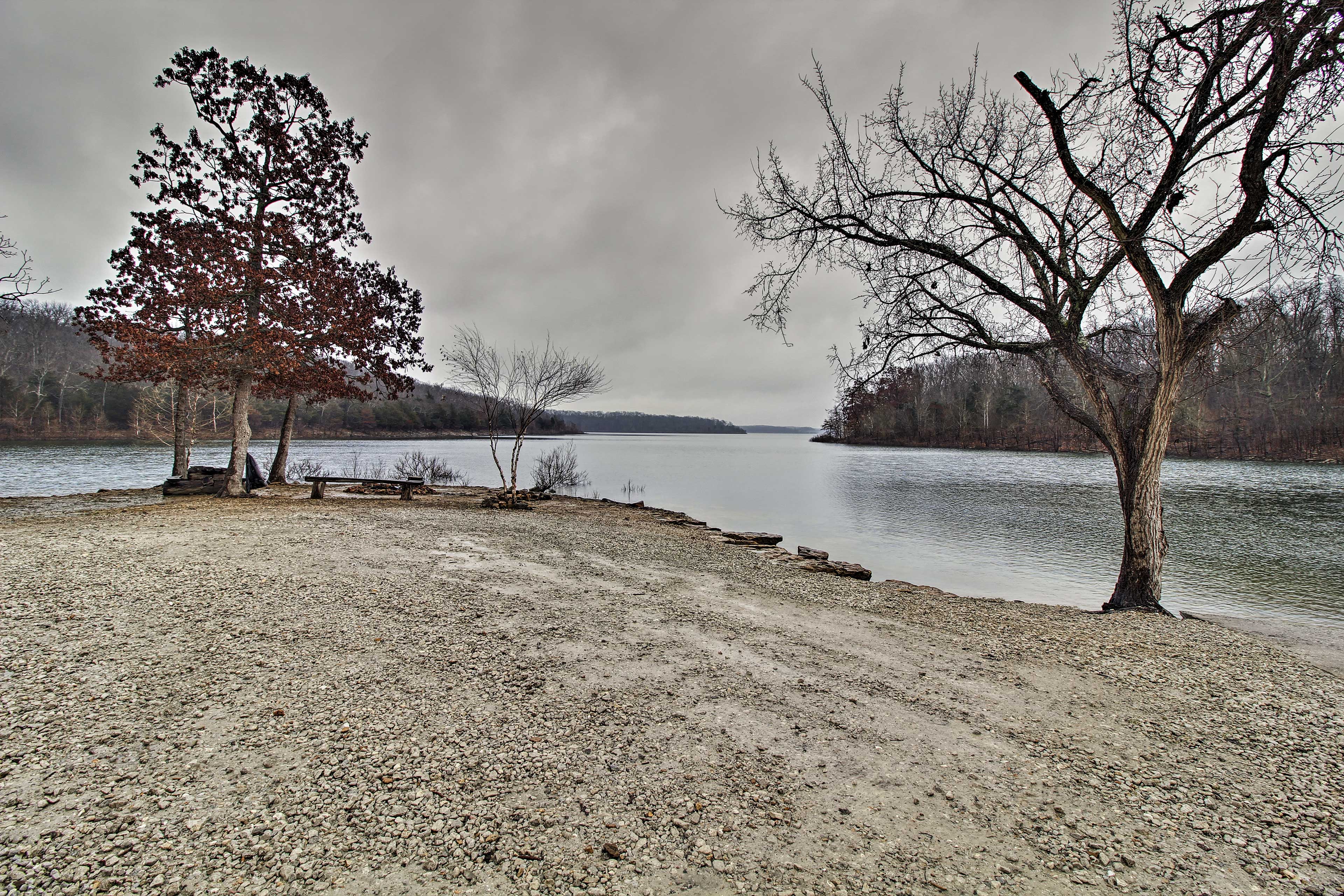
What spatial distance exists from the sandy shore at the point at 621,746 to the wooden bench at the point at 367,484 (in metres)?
7.35

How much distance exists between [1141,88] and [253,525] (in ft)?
46.6

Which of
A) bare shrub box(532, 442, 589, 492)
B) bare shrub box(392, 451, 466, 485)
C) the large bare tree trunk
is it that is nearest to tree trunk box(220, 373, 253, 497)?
bare shrub box(532, 442, 589, 492)

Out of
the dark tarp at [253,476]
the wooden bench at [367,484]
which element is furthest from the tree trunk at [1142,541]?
the dark tarp at [253,476]

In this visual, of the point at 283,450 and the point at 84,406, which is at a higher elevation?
the point at 84,406

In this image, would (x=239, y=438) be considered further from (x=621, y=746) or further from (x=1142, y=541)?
(x=1142, y=541)

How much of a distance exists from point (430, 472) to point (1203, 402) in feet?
197

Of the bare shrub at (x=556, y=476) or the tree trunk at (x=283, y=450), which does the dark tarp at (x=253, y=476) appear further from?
the bare shrub at (x=556, y=476)

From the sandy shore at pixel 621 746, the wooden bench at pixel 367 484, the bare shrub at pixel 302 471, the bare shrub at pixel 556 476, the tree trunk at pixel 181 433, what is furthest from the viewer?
the bare shrub at pixel 302 471

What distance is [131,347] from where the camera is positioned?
33.6 ft

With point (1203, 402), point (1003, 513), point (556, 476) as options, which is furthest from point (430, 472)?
point (1203, 402)

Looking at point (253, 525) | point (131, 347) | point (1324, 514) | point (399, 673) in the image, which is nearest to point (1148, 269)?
point (399, 673)

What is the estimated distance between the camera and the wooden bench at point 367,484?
43.3 feet

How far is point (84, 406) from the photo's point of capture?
48688 millimetres

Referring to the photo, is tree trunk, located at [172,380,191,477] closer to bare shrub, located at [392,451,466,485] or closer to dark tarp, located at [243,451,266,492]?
dark tarp, located at [243,451,266,492]
